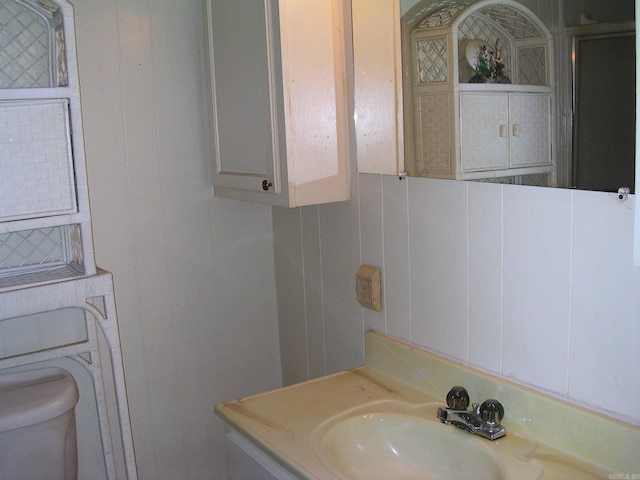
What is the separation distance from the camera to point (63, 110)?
158 centimetres

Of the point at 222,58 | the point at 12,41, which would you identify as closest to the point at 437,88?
the point at 222,58

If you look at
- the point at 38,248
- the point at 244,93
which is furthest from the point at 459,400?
the point at 38,248

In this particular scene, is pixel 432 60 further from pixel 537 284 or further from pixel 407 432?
pixel 407 432

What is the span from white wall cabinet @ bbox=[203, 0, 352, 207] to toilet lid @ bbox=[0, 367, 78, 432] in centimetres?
65

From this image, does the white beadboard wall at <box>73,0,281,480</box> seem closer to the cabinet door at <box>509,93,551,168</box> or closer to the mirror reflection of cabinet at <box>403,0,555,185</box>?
the mirror reflection of cabinet at <box>403,0,555,185</box>

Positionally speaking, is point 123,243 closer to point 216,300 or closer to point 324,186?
point 216,300

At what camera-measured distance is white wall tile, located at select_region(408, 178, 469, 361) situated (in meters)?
1.44

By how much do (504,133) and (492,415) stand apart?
52cm

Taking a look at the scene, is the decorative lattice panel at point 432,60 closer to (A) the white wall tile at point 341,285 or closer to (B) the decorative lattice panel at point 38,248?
Result: (A) the white wall tile at point 341,285

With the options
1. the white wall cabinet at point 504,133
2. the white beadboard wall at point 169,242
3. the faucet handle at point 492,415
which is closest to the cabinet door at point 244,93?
the white beadboard wall at point 169,242

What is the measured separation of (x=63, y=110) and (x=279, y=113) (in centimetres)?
48

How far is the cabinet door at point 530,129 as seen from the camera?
120 cm

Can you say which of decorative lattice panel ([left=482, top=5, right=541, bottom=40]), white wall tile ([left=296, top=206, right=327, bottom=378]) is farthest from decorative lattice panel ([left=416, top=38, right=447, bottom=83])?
white wall tile ([left=296, top=206, right=327, bottom=378])

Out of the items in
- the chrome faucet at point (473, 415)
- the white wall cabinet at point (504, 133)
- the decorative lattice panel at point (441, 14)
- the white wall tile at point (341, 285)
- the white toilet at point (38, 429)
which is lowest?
the white toilet at point (38, 429)
